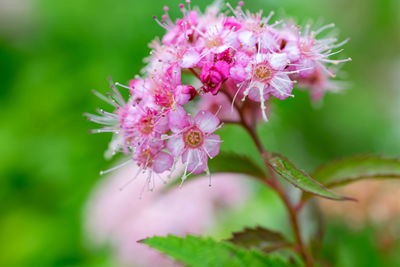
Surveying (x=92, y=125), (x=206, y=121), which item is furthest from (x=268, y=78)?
(x=92, y=125)

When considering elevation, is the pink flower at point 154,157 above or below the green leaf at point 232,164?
above

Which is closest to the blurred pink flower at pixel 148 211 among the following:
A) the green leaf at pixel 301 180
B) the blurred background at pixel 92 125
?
the blurred background at pixel 92 125

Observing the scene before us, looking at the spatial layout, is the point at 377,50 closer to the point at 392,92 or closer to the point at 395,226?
the point at 392,92

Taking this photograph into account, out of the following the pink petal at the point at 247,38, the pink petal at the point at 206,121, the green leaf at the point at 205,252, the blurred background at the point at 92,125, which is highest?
the blurred background at the point at 92,125

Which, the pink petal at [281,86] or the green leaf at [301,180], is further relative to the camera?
the pink petal at [281,86]

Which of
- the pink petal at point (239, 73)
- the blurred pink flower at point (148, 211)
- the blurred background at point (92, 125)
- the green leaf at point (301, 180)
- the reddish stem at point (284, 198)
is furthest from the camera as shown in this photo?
the blurred background at point (92, 125)

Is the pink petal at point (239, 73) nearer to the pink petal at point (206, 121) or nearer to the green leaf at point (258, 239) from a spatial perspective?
the pink petal at point (206, 121)

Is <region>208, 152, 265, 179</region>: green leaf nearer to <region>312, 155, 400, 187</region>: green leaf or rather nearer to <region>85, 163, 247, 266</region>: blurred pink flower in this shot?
<region>312, 155, 400, 187</region>: green leaf
